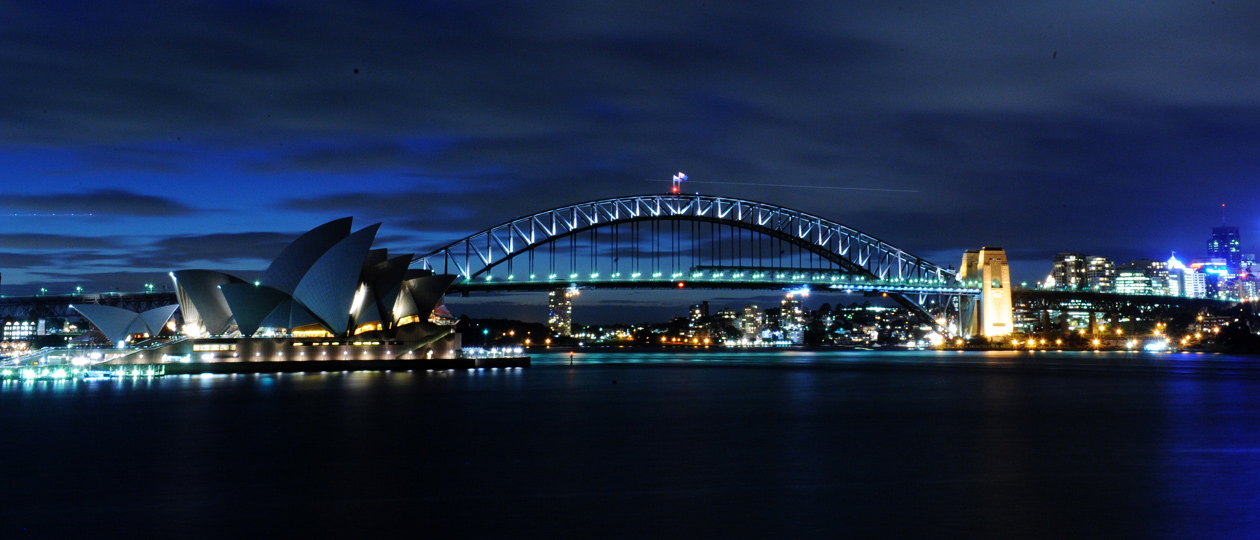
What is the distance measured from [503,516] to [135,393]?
Answer: 27457mm

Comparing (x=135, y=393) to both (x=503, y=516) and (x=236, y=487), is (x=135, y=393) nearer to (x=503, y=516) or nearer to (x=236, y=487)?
(x=236, y=487)

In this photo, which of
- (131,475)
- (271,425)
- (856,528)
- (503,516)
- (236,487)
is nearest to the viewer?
(856,528)

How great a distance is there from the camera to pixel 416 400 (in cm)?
3039

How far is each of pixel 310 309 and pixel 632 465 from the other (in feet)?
127

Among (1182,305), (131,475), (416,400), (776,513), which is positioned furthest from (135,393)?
(1182,305)

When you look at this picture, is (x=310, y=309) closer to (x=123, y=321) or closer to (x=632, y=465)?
(x=123, y=321)

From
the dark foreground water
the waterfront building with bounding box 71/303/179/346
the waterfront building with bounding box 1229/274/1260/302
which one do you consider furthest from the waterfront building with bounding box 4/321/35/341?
the waterfront building with bounding box 1229/274/1260/302

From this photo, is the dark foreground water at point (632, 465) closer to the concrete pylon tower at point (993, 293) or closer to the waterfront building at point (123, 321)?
the waterfront building at point (123, 321)

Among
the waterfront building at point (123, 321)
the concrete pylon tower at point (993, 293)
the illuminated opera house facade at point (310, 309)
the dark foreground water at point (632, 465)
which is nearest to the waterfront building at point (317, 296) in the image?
the illuminated opera house facade at point (310, 309)

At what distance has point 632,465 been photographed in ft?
54.5

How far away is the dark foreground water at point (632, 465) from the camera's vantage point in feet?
39.0

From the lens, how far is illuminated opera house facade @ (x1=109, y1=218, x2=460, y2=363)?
5075 cm

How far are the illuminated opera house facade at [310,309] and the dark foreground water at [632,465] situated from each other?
1828 cm

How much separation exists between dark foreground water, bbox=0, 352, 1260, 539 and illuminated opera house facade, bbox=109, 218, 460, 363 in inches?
720
